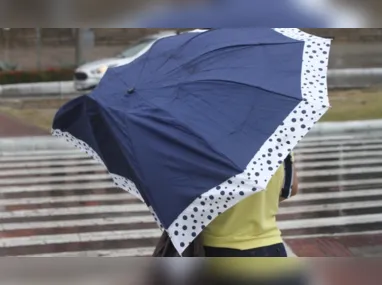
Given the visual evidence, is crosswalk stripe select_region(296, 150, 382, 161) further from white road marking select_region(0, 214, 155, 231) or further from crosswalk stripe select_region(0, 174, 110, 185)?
white road marking select_region(0, 214, 155, 231)

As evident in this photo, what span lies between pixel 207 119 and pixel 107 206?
5.44 m

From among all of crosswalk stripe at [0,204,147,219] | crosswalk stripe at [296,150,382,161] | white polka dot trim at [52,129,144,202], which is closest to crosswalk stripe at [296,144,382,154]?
crosswalk stripe at [296,150,382,161]

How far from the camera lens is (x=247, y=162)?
1720 mm

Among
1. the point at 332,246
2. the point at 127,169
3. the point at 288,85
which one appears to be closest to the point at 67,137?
the point at 127,169

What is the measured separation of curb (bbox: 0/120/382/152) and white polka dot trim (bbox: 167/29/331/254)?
27.8 feet

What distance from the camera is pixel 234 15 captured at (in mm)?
1070

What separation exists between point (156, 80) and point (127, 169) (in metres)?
0.30

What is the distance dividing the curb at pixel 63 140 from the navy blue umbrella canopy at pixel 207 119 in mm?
8242

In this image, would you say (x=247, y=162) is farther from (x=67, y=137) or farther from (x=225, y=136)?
(x=67, y=137)

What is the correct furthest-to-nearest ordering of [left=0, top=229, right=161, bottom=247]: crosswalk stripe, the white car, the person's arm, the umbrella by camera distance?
the white car
[left=0, top=229, right=161, bottom=247]: crosswalk stripe
the person's arm
the umbrella

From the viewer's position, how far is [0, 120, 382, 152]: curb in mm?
10237

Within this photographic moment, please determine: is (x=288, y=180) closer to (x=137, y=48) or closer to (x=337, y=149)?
(x=337, y=149)

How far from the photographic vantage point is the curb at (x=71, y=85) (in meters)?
15.4

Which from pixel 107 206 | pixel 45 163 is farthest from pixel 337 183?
pixel 45 163
